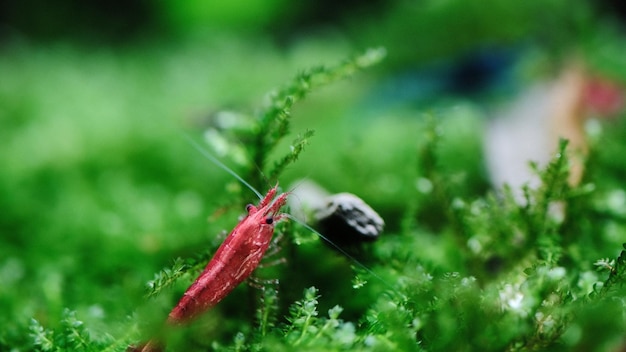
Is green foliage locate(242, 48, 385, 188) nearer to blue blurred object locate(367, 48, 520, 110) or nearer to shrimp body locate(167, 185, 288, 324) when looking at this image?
shrimp body locate(167, 185, 288, 324)

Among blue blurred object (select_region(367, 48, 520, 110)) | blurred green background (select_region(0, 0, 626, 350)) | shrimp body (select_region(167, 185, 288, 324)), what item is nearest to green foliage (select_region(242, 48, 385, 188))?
blurred green background (select_region(0, 0, 626, 350))

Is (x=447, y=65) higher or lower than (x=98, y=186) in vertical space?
higher

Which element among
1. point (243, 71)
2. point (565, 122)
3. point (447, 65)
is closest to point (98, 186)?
point (243, 71)

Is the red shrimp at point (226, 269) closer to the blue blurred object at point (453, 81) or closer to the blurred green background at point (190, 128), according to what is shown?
the blurred green background at point (190, 128)

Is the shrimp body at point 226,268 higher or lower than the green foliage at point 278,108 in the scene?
lower

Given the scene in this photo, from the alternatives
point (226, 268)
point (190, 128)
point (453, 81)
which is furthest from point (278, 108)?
point (453, 81)

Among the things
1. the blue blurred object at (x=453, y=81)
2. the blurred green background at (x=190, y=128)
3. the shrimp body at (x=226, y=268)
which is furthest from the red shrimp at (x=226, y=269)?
the blue blurred object at (x=453, y=81)

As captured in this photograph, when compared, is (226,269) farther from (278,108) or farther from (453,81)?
(453,81)

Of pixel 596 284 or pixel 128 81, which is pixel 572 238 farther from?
pixel 128 81
